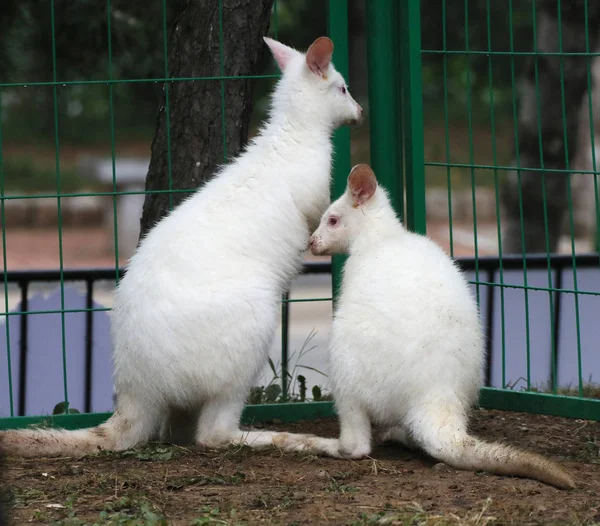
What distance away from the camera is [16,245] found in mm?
24328

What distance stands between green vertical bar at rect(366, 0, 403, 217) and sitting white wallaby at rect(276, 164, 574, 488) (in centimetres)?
90

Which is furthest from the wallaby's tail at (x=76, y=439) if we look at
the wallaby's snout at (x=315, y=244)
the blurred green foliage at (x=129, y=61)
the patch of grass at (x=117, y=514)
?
the blurred green foliage at (x=129, y=61)

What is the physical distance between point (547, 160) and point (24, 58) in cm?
692

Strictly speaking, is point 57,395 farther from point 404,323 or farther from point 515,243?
point 515,243

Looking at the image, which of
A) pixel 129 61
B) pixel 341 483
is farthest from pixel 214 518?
Answer: pixel 129 61

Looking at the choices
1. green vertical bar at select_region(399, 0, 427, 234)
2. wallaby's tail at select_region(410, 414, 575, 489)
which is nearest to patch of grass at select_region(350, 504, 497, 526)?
wallaby's tail at select_region(410, 414, 575, 489)

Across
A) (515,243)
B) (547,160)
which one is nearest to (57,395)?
(547,160)

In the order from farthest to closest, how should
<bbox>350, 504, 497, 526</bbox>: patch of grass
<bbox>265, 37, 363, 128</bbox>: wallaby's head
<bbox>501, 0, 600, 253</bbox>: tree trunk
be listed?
<bbox>501, 0, 600, 253</bbox>: tree trunk < <bbox>265, 37, 363, 128</bbox>: wallaby's head < <bbox>350, 504, 497, 526</bbox>: patch of grass

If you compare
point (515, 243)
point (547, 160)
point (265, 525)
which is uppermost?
point (547, 160)

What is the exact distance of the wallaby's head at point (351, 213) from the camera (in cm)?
513

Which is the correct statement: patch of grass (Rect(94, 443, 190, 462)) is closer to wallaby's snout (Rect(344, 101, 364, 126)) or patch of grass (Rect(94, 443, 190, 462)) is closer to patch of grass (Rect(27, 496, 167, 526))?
patch of grass (Rect(27, 496, 167, 526))

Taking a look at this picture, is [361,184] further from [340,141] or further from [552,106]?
[552,106]

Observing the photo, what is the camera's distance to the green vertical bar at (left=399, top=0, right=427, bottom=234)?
5.62 meters

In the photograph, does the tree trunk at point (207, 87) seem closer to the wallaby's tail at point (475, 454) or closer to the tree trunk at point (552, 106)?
the wallaby's tail at point (475, 454)
